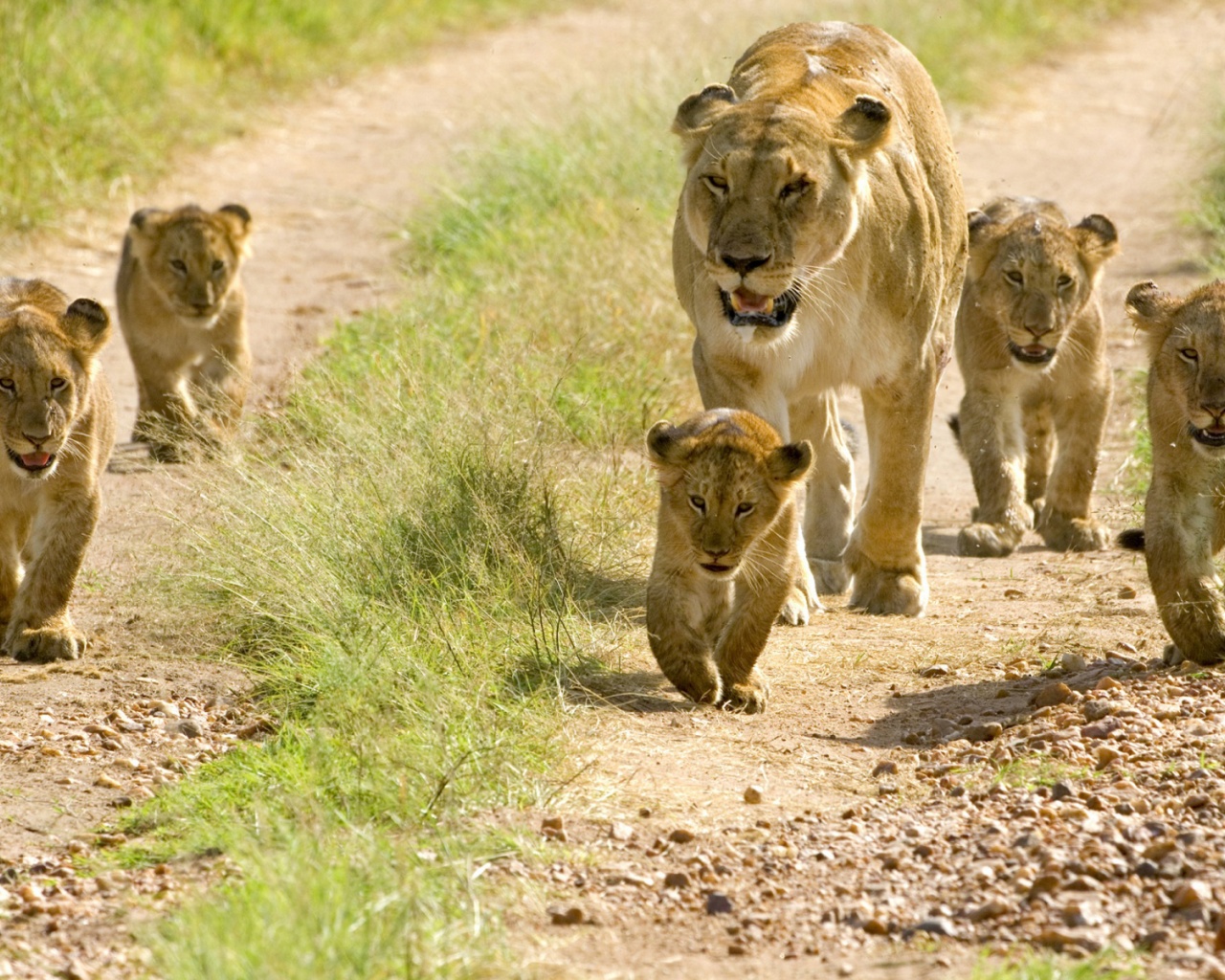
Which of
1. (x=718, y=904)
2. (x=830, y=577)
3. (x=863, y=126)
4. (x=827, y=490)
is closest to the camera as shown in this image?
(x=718, y=904)

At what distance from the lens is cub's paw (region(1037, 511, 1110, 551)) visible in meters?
8.08

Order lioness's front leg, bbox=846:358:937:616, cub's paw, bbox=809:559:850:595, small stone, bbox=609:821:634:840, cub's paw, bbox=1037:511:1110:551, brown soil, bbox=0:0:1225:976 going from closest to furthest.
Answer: brown soil, bbox=0:0:1225:976
small stone, bbox=609:821:634:840
lioness's front leg, bbox=846:358:937:616
cub's paw, bbox=809:559:850:595
cub's paw, bbox=1037:511:1110:551

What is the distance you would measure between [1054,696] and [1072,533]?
267 centimetres

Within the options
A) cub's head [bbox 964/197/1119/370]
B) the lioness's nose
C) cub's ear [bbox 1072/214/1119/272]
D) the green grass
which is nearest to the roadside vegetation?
the lioness's nose

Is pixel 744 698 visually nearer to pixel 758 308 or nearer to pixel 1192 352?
pixel 758 308

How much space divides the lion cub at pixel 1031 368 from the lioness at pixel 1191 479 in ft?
6.89

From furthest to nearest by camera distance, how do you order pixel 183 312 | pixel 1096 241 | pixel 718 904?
pixel 183 312, pixel 1096 241, pixel 718 904

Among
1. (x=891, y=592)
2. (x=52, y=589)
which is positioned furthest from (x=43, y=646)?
(x=891, y=592)

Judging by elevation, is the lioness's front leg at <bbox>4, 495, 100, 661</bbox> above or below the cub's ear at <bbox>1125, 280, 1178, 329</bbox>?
Answer: below

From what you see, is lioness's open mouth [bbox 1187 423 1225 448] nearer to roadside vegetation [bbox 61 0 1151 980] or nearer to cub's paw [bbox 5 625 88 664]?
roadside vegetation [bbox 61 0 1151 980]

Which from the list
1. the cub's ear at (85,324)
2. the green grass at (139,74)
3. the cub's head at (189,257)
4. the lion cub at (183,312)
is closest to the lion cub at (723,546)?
the cub's ear at (85,324)

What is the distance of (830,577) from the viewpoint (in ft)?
24.5

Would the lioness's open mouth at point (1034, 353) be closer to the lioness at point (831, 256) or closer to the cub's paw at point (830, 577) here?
the lioness at point (831, 256)

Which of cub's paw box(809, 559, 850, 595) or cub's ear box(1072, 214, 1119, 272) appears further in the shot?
cub's ear box(1072, 214, 1119, 272)
